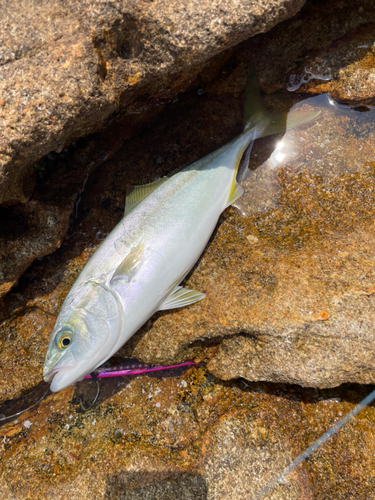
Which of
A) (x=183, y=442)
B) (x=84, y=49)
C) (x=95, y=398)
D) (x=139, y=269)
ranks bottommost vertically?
(x=183, y=442)

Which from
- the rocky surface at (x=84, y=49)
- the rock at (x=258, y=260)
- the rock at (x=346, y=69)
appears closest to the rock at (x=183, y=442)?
the rock at (x=258, y=260)

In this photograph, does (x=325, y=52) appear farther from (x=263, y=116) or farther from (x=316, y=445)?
(x=316, y=445)

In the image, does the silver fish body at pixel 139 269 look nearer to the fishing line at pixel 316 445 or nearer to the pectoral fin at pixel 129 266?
the pectoral fin at pixel 129 266

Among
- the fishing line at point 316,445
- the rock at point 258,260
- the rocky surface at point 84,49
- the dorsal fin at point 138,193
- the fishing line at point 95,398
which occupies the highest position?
the rocky surface at point 84,49

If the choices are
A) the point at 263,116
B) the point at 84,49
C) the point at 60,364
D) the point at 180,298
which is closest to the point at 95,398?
the point at 60,364

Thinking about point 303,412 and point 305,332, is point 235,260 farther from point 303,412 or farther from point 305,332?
point 303,412

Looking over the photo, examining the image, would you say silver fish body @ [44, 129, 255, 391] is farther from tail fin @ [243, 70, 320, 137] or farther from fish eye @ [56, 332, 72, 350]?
tail fin @ [243, 70, 320, 137]
